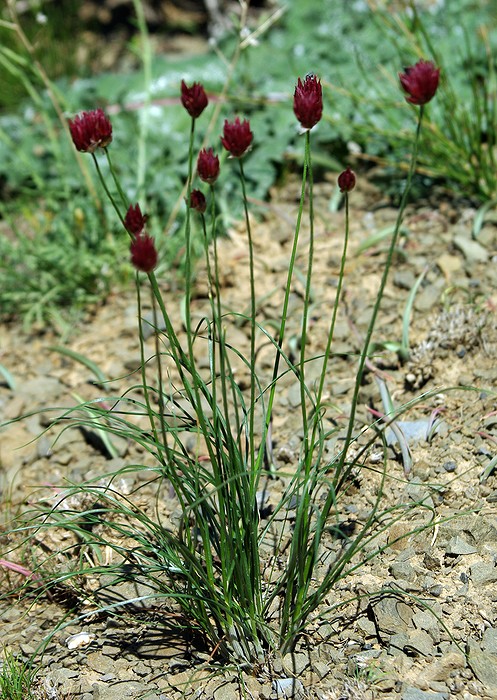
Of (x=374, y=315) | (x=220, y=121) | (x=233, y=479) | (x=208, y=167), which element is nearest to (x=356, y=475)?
(x=233, y=479)

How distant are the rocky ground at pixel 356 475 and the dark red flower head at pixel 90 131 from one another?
78 centimetres

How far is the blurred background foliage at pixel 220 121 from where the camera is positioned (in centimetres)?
349

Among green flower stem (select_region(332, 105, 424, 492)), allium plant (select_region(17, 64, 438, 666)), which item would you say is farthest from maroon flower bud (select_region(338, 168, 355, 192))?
green flower stem (select_region(332, 105, 424, 492))

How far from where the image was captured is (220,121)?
4055 millimetres

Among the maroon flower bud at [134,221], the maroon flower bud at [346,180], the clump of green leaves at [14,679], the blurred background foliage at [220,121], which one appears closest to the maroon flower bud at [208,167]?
the maroon flower bud at [134,221]

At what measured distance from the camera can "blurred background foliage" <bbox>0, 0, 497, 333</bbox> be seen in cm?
349

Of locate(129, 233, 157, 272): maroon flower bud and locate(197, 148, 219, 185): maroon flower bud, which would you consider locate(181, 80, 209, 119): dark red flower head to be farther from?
locate(129, 233, 157, 272): maroon flower bud

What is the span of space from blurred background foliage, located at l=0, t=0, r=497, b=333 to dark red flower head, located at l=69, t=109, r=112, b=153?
1.68 m

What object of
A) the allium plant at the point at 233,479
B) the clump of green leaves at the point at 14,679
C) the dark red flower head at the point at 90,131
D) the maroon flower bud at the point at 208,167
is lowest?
the clump of green leaves at the point at 14,679

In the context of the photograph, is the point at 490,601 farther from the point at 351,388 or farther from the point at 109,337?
the point at 109,337

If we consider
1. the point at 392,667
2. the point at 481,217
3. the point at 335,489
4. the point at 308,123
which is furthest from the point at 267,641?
the point at 481,217

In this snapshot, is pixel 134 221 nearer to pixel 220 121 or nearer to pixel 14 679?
pixel 14 679

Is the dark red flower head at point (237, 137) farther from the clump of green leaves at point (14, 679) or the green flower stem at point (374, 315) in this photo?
the clump of green leaves at point (14, 679)

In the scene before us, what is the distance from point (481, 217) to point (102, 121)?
6.68 feet
